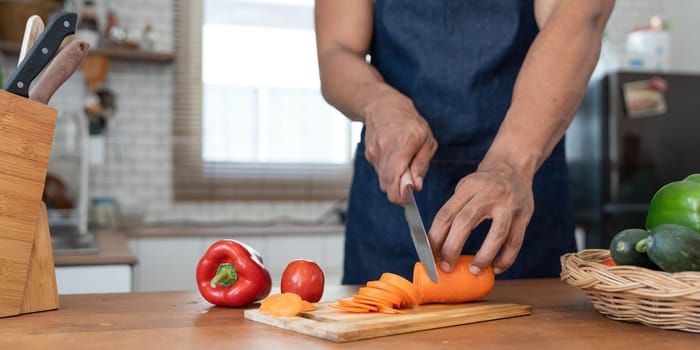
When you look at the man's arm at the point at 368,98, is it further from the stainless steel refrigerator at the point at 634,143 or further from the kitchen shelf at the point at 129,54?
the stainless steel refrigerator at the point at 634,143

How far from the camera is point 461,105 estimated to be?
156 centimetres

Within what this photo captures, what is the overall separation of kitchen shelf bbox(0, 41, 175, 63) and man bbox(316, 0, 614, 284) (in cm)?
209

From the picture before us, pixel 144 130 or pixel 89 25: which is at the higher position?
pixel 89 25

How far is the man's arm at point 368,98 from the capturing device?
115cm

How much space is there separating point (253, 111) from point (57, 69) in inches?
113

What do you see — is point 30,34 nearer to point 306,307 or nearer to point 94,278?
point 306,307

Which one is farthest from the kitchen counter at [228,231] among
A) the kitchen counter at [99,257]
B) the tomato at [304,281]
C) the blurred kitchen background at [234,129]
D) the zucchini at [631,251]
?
the zucchini at [631,251]

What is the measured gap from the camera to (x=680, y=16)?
4.49m

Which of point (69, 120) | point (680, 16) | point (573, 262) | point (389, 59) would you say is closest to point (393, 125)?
point (573, 262)

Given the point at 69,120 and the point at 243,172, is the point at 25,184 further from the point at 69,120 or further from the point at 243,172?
the point at 243,172

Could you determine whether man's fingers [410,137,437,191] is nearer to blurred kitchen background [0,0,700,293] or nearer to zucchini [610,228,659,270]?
zucchini [610,228,659,270]

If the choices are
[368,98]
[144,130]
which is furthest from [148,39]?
[368,98]

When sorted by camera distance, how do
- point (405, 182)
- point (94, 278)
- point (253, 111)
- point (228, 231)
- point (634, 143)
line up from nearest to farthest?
1. point (405, 182)
2. point (94, 278)
3. point (228, 231)
4. point (634, 143)
5. point (253, 111)

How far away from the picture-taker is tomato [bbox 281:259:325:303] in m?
1.17
